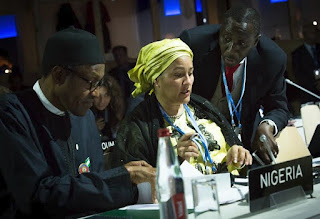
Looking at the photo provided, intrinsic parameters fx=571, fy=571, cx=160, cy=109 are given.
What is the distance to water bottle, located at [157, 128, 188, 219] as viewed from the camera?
152cm

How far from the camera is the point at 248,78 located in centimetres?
326

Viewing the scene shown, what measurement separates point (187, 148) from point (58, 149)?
1.98 feet

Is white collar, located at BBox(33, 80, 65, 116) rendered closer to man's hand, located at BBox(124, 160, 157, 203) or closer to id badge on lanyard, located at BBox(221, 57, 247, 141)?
man's hand, located at BBox(124, 160, 157, 203)

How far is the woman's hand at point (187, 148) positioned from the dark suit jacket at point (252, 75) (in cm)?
63

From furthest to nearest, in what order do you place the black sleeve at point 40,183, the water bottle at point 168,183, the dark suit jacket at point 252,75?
the dark suit jacket at point 252,75
the black sleeve at point 40,183
the water bottle at point 168,183

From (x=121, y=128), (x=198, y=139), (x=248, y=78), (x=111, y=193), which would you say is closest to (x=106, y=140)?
(x=121, y=128)

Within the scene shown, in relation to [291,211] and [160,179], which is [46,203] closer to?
[160,179]

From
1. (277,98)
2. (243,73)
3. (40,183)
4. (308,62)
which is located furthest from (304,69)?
(40,183)

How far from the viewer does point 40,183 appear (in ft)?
6.73

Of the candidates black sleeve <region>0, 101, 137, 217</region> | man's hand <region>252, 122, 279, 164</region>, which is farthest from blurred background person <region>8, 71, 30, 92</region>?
man's hand <region>252, 122, 279, 164</region>

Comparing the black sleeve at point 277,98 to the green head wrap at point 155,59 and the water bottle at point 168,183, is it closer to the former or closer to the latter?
the green head wrap at point 155,59

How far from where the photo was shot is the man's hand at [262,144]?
3.02 meters

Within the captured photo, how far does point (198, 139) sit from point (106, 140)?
0.67m

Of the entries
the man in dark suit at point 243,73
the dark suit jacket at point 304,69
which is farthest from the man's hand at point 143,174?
the dark suit jacket at point 304,69
